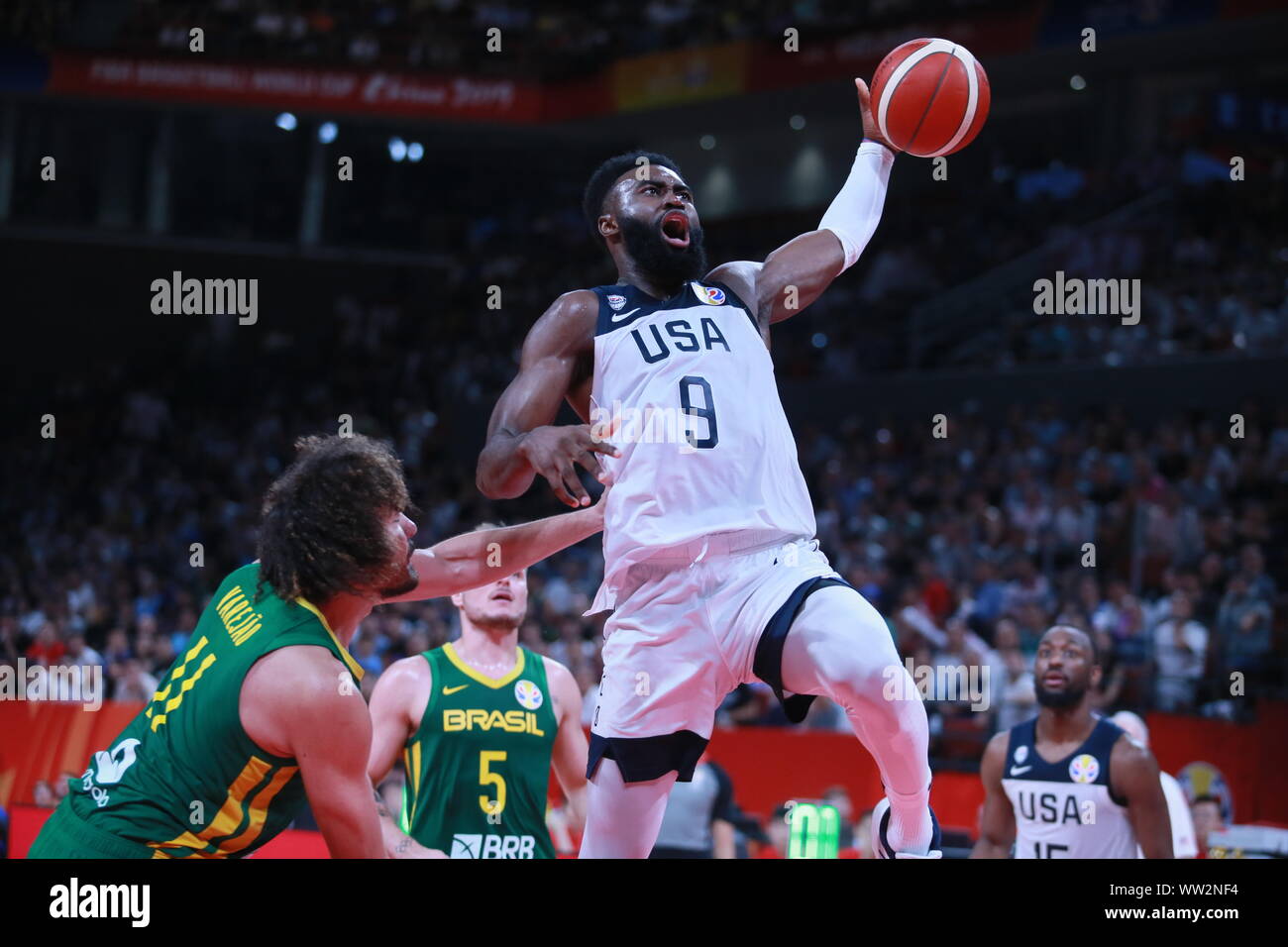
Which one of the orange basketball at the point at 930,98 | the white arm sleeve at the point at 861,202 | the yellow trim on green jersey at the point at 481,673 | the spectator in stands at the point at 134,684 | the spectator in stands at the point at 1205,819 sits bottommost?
the spectator in stands at the point at 1205,819

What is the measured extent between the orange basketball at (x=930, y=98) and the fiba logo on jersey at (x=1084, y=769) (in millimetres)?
2871

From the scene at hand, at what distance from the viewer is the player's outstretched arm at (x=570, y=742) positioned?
246 inches

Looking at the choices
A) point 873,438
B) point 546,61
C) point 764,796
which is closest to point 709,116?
point 546,61

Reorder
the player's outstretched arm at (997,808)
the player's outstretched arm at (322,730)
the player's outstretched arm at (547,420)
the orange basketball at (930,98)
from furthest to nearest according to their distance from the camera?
the player's outstretched arm at (997,808) → the orange basketball at (930,98) → the player's outstretched arm at (547,420) → the player's outstretched arm at (322,730)

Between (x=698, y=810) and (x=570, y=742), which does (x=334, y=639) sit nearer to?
(x=570, y=742)

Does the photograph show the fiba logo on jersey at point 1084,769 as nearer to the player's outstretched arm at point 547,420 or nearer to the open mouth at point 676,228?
the player's outstretched arm at point 547,420

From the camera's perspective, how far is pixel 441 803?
19.2 feet

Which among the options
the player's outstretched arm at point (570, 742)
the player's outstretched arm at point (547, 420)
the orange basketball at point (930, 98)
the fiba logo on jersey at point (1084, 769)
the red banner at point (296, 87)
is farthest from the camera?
the red banner at point (296, 87)

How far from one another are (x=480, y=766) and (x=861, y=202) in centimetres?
257

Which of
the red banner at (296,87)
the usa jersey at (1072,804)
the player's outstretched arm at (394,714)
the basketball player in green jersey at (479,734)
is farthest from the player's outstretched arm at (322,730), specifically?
the red banner at (296,87)

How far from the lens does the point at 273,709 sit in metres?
3.32

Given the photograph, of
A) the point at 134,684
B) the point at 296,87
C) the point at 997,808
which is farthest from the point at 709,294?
the point at 296,87

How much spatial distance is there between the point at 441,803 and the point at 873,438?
1101cm

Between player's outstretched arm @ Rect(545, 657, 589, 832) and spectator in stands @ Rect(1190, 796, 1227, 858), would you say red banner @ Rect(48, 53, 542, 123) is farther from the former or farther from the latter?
player's outstretched arm @ Rect(545, 657, 589, 832)
